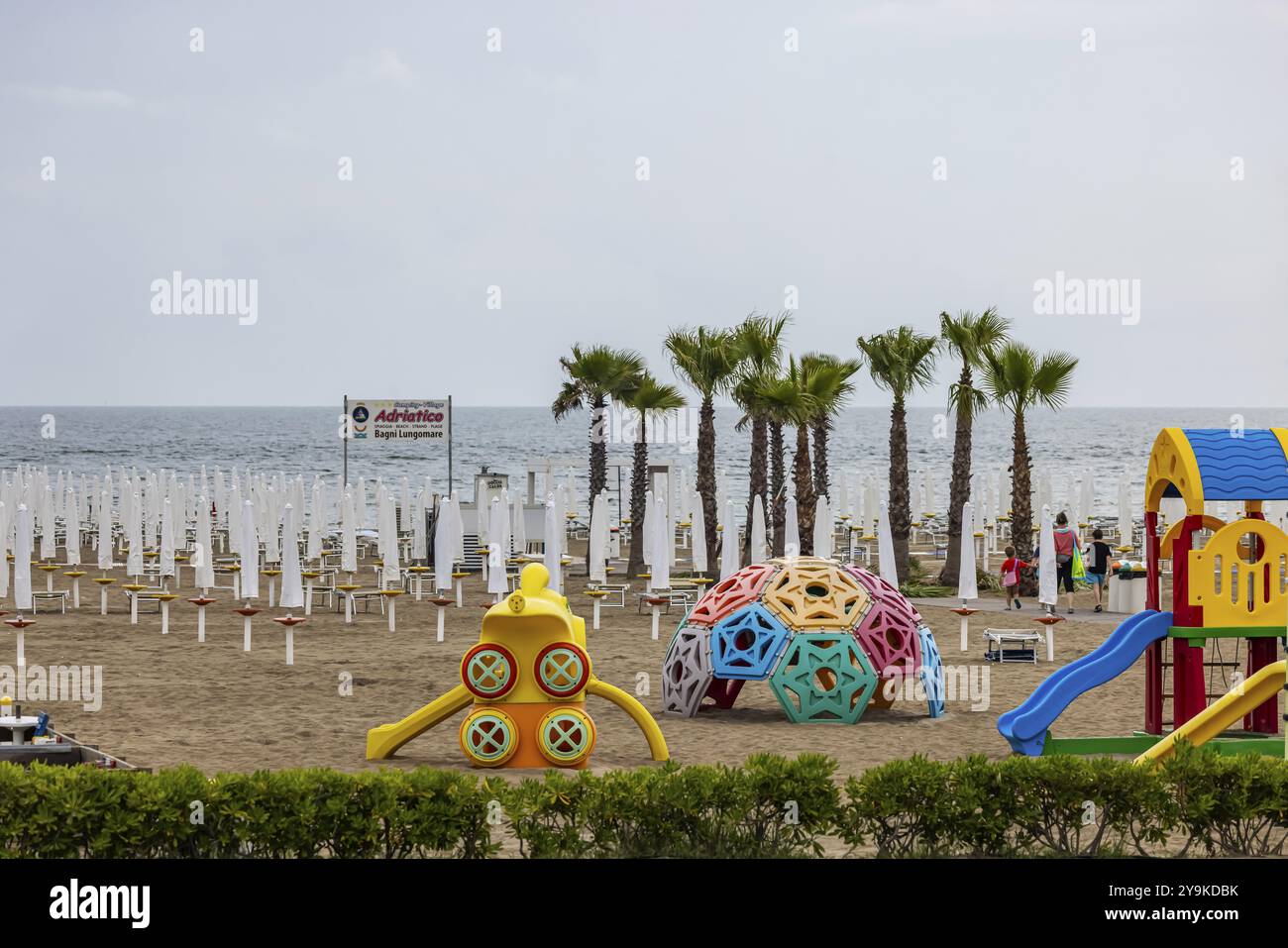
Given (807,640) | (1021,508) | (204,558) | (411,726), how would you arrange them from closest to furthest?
(411,726)
(807,640)
(204,558)
(1021,508)

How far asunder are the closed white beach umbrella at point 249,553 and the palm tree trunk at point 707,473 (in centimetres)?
1169

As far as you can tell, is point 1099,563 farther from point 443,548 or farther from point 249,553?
point 249,553

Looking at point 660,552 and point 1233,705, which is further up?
point 660,552

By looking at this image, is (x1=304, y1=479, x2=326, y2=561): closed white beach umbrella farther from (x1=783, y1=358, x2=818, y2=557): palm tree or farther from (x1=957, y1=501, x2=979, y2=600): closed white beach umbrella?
(x1=957, y1=501, x2=979, y2=600): closed white beach umbrella

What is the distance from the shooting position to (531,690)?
13.3 meters

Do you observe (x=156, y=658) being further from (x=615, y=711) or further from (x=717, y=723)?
(x=717, y=723)

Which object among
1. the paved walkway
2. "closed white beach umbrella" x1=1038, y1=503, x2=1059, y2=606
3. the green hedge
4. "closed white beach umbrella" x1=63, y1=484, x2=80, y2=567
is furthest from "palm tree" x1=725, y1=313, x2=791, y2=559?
the green hedge

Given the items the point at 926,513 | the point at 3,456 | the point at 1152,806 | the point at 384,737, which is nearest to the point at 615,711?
Result: the point at 384,737

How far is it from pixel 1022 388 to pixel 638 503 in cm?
858

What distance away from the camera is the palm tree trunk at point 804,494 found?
27.9 metres

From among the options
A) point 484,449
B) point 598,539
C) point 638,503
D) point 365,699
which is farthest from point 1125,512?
point 484,449
